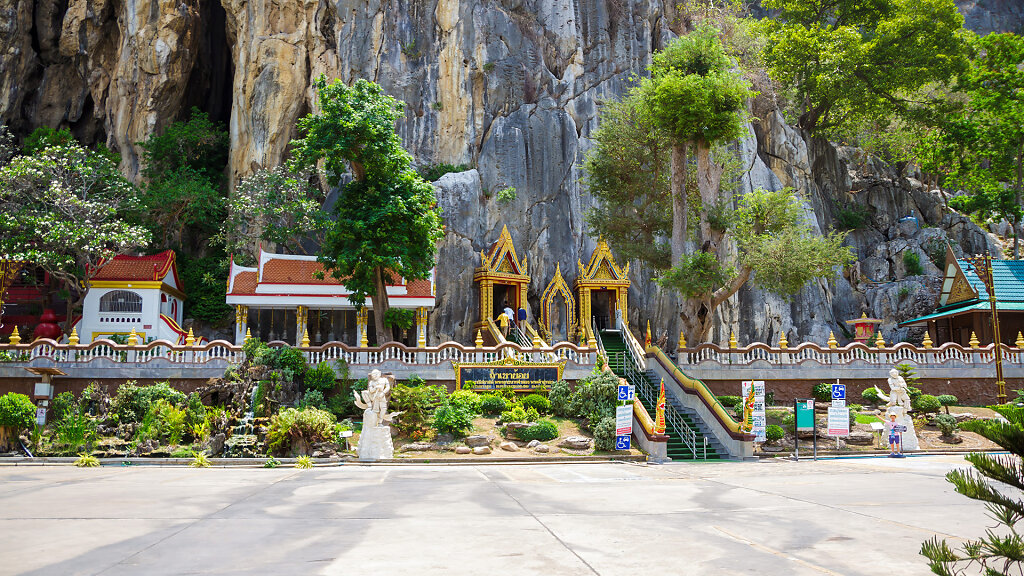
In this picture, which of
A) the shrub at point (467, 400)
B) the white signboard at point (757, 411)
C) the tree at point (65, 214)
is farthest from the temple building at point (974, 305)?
the tree at point (65, 214)

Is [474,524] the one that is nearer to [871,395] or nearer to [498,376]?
[498,376]

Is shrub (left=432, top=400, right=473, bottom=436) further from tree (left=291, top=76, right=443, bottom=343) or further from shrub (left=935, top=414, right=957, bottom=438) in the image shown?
shrub (left=935, top=414, right=957, bottom=438)

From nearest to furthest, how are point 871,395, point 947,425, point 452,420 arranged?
1. point 452,420
2. point 947,425
3. point 871,395

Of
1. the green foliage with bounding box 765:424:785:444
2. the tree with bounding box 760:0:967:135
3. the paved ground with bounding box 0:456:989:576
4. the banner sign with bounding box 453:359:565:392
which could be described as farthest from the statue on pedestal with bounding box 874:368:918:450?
the tree with bounding box 760:0:967:135

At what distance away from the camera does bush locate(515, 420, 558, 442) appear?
66.5 ft

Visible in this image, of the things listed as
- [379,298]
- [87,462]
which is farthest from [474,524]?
[379,298]

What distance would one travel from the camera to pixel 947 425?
2200 cm

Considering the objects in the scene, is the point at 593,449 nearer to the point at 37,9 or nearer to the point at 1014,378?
the point at 1014,378

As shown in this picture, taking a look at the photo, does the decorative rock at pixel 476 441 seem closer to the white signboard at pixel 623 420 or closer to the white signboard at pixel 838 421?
the white signboard at pixel 623 420

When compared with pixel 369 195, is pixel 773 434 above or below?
below

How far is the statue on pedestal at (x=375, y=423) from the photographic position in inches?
729

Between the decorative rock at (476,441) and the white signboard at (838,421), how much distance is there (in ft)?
34.4

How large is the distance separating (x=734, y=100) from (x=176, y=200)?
27755 millimetres

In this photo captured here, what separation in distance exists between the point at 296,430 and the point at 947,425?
20.4 meters
